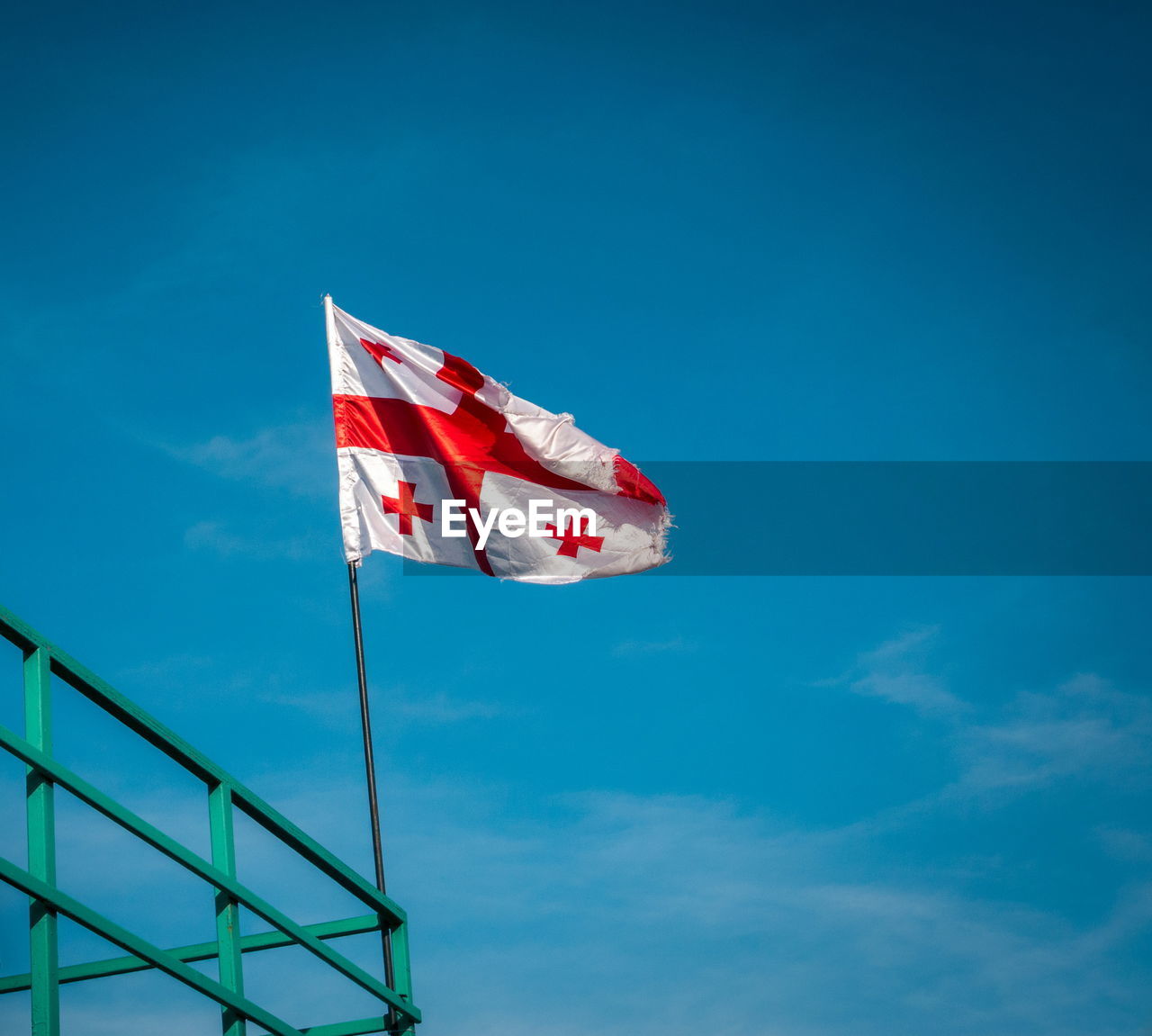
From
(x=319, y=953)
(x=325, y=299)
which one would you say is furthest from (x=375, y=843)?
(x=325, y=299)

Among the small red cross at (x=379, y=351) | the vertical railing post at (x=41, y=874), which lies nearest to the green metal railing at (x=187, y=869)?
the vertical railing post at (x=41, y=874)

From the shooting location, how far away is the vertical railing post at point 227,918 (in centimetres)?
780

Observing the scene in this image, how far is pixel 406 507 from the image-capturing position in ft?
46.8

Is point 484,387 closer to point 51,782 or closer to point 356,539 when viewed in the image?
point 356,539

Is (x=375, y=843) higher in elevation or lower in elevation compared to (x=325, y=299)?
lower

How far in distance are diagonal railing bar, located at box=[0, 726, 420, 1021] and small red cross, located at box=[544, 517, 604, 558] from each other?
6.30 metres

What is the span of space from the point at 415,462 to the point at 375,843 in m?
4.51

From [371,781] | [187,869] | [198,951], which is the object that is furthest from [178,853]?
[371,781]

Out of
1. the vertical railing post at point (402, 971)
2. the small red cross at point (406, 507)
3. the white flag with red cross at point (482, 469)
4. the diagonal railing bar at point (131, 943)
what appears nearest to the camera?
the diagonal railing bar at point (131, 943)

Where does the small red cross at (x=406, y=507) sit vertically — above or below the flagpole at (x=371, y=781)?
above

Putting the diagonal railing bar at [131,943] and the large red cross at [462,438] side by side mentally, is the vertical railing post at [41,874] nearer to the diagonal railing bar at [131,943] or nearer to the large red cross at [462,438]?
the diagonal railing bar at [131,943]

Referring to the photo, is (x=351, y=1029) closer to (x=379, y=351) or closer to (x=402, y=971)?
(x=402, y=971)

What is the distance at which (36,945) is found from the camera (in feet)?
21.2

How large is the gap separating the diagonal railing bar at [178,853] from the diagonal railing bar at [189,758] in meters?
0.58
